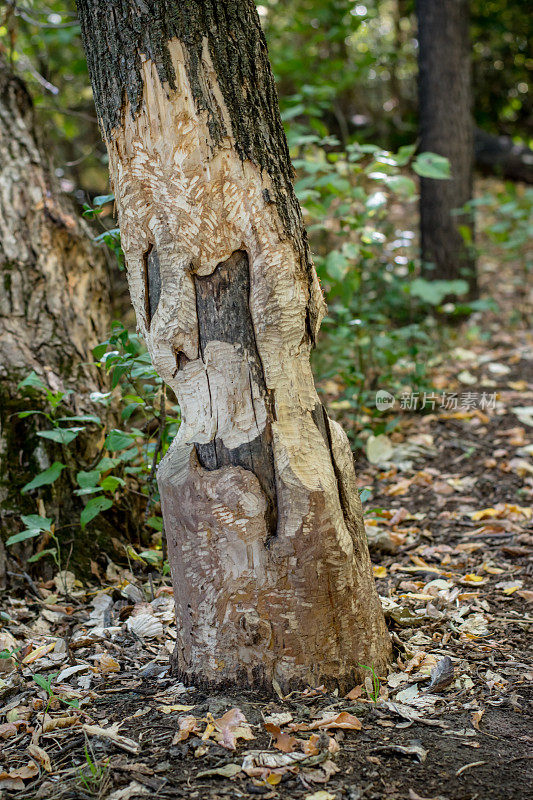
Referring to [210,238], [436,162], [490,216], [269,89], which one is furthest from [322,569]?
[490,216]

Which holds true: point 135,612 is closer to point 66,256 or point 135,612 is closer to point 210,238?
point 210,238

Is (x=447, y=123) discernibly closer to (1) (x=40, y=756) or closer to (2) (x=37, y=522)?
(2) (x=37, y=522)

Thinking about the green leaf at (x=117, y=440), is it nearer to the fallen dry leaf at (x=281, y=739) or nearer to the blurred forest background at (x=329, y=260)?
the blurred forest background at (x=329, y=260)

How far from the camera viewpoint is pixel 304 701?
6.18ft

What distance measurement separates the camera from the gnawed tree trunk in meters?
1.78

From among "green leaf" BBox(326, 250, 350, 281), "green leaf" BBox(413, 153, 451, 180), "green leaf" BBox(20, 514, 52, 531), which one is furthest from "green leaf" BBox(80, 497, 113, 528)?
"green leaf" BBox(413, 153, 451, 180)

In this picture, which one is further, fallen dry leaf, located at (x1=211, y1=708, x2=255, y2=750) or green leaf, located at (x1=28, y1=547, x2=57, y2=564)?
green leaf, located at (x1=28, y1=547, x2=57, y2=564)

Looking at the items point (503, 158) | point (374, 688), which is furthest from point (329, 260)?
point (503, 158)

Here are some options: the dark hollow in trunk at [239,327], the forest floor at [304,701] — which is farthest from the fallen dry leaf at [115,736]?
the dark hollow in trunk at [239,327]

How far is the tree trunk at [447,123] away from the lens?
606 cm

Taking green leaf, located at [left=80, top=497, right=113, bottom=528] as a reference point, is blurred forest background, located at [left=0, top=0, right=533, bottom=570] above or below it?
above

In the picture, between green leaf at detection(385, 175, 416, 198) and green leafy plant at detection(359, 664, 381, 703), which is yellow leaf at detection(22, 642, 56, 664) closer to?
green leafy plant at detection(359, 664, 381, 703)

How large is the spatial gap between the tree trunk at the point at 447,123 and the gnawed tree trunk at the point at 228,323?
4543 millimetres

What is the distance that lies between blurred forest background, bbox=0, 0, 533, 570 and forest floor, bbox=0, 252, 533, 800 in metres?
0.35
